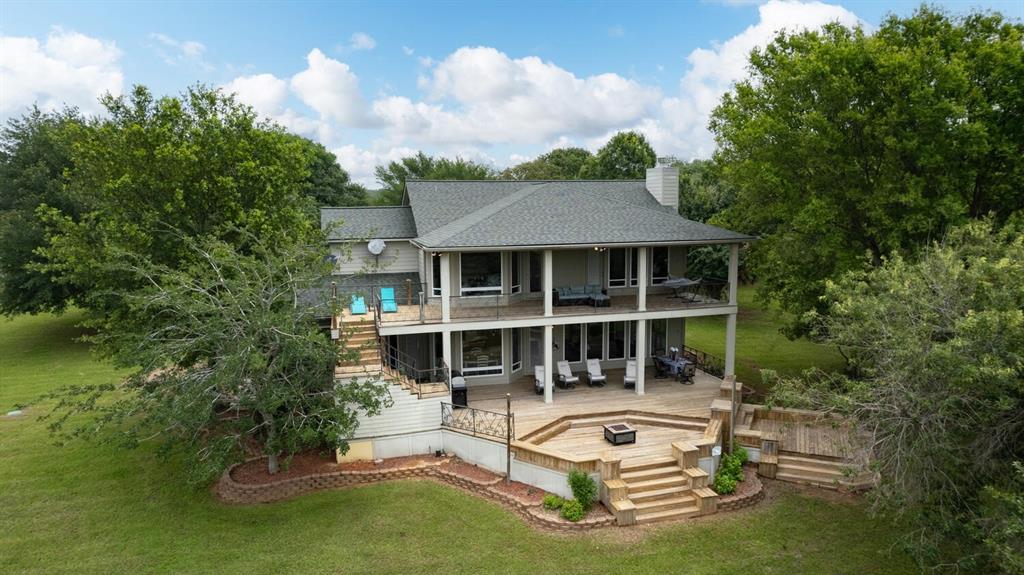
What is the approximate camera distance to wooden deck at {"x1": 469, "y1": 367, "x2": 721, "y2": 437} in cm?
1594

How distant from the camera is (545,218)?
1786 cm

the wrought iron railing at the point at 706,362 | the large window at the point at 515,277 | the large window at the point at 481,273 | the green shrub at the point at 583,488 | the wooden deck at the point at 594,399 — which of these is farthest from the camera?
the wrought iron railing at the point at 706,362

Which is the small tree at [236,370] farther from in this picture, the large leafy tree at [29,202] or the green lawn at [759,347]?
the large leafy tree at [29,202]

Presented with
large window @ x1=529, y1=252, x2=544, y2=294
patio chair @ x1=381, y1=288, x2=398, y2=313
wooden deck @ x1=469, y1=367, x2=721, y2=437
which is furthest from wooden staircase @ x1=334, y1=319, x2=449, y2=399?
large window @ x1=529, y1=252, x2=544, y2=294

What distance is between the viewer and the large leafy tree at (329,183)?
5184 cm

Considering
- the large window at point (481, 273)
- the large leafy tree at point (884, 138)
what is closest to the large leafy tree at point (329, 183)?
the large window at point (481, 273)

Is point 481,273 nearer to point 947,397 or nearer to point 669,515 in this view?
point 669,515

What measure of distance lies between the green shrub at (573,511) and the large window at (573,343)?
791 cm

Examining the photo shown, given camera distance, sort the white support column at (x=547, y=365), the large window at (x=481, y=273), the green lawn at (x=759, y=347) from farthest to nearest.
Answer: the green lawn at (x=759, y=347)
the large window at (x=481, y=273)
the white support column at (x=547, y=365)

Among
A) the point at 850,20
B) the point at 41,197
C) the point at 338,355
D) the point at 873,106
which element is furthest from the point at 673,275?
the point at 41,197

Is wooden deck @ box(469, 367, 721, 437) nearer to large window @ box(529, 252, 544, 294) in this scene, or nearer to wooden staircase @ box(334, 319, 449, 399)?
wooden staircase @ box(334, 319, 449, 399)

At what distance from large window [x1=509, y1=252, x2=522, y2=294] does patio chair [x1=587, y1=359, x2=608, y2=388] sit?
3.52 metres

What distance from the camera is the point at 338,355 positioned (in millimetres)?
13000

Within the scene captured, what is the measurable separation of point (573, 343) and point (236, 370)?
11646 mm
